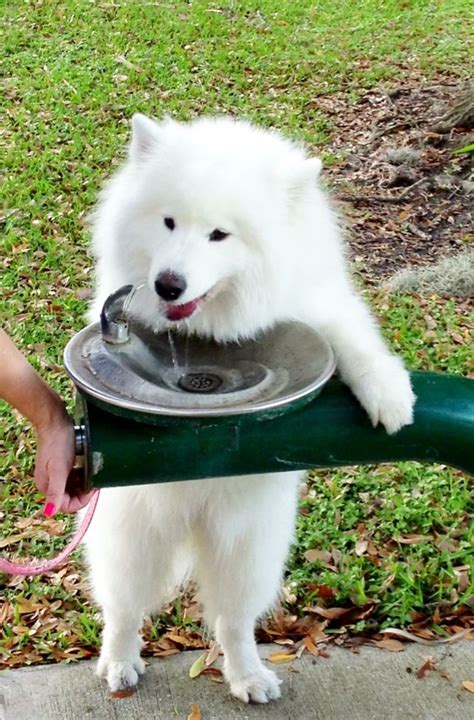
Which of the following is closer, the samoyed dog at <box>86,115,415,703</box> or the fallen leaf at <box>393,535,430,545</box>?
the samoyed dog at <box>86,115,415,703</box>

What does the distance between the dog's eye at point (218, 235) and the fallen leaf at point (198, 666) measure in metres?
1.78

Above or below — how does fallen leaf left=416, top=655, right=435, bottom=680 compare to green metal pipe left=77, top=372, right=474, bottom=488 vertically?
below

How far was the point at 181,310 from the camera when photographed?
97.7 inches

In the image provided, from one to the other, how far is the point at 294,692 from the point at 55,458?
173 cm

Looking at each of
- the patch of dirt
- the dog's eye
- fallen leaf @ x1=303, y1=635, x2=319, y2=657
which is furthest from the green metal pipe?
the patch of dirt

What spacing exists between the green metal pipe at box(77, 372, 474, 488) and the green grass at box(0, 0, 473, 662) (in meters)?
1.85

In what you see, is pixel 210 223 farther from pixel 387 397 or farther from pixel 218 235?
pixel 387 397

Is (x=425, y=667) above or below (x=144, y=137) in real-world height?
below

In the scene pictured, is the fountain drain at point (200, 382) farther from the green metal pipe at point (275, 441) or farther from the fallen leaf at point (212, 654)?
the fallen leaf at point (212, 654)

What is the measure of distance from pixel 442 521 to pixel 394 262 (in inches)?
111

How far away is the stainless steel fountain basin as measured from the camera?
5.92 ft

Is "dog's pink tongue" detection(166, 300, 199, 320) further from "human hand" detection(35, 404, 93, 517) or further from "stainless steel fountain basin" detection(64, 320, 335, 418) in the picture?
"human hand" detection(35, 404, 93, 517)

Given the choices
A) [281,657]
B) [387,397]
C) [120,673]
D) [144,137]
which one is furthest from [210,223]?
[281,657]

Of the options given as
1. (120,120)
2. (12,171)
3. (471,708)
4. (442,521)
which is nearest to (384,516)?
(442,521)
